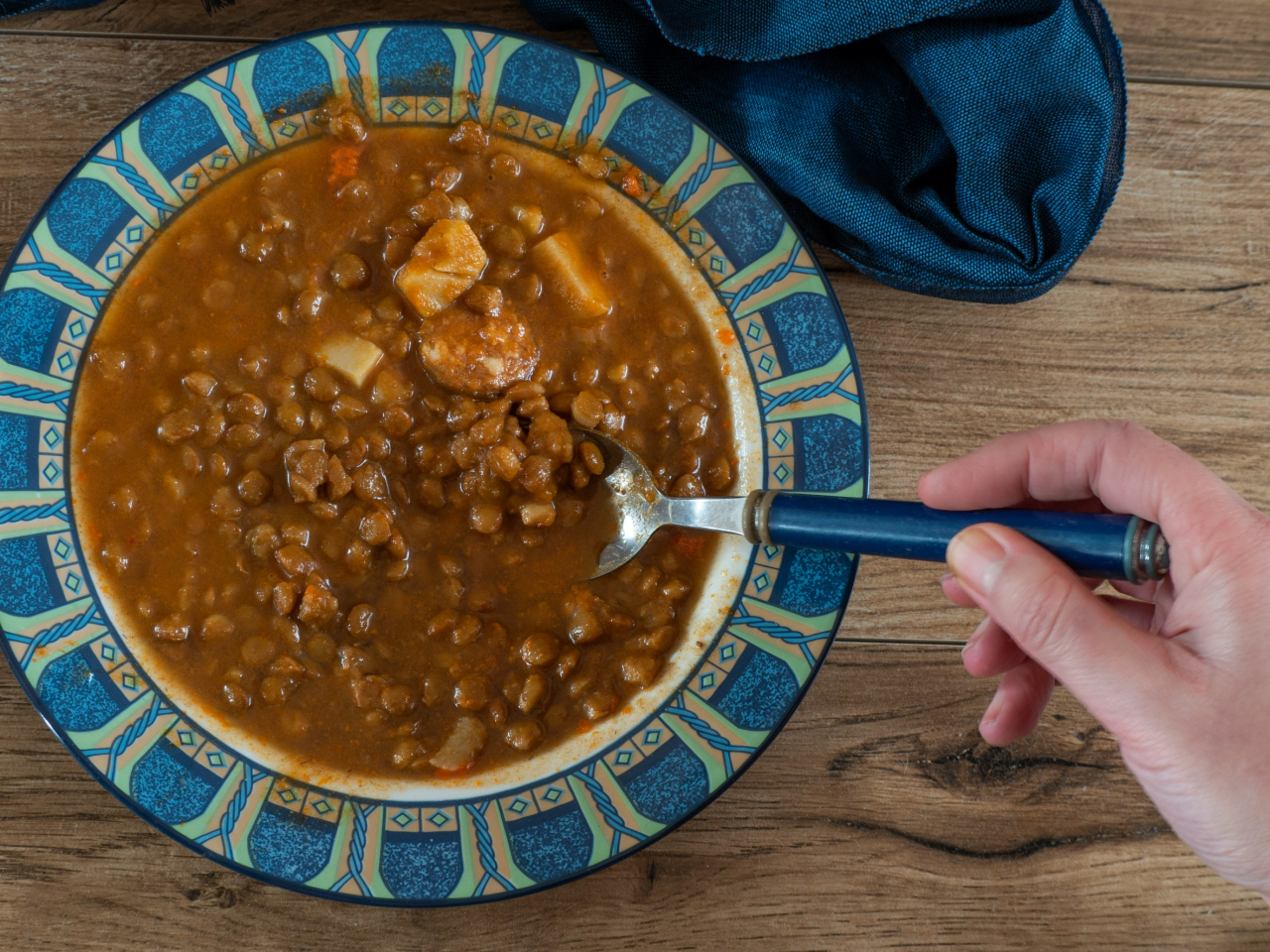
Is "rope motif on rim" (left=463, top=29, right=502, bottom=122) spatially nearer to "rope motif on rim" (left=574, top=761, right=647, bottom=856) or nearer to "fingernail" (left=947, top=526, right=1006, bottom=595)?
"fingernail" (left=947, top=526, right=1006, bottom=595)

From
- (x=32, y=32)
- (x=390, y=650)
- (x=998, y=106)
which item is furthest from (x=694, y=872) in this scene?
(x=32, y=32)

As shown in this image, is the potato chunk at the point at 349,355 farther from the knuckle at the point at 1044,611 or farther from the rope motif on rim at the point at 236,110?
the knuckle at the point at 1044,611

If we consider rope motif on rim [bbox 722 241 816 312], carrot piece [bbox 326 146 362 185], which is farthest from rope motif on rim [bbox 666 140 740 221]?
carrot piece [bbox 326 146 362 185]

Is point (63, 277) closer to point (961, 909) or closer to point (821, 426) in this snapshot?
point (821, 426)

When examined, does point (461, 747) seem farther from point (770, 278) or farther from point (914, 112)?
point (914, 112)

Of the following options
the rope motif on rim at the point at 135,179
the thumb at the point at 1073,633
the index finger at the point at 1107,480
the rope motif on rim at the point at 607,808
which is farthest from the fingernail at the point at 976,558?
the rope motif on rim at the point at 135,179

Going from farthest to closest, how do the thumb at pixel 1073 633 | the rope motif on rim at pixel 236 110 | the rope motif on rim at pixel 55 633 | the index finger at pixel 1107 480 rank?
1. the rope motif on rim at pixel 236 110
2. the rope motif on rim at pixel 55 633
3. the index finger at pixel 1107 480
4. the thumb at pixel 1073 633

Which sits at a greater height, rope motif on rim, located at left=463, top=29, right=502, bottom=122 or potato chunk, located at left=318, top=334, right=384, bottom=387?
rope motif on rim, located at left=463, top=29, right=502, bottom=122

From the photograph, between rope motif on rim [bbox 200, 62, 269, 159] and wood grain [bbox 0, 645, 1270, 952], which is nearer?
rope motif on rim [bbox 200, 62, 269, 159]
